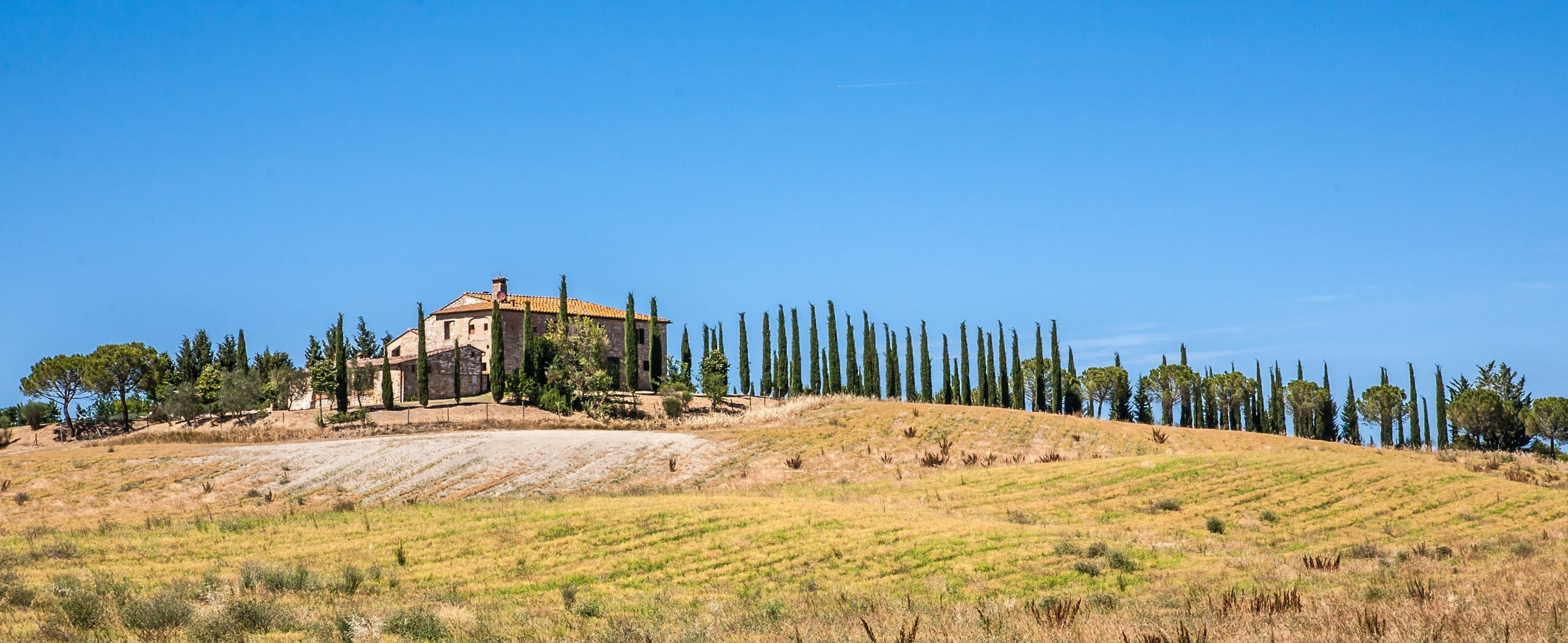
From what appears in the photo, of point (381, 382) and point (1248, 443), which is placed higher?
point (381, 382)

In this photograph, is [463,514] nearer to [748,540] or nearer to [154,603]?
[748,540]

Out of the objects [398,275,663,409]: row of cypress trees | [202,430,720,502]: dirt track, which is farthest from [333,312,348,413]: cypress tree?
[202,430,720,502]: dirt track

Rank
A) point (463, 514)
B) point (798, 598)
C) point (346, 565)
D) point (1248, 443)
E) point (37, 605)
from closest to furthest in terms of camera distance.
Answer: point (37, 605) → point (798, 598) → point (346, 565) → point (463, 514) → point (1248, 443)

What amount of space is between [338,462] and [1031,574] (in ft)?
102

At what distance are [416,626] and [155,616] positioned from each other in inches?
123

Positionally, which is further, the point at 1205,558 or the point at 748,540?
the point at 748,540

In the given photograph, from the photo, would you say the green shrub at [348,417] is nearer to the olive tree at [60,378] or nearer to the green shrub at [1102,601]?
the olive tree at [60,378]

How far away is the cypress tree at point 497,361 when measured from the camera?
3182 inches

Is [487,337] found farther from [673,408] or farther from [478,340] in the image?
[673,408]

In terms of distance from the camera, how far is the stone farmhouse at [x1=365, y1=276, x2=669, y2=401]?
84688 millimetres

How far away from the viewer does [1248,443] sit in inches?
1996

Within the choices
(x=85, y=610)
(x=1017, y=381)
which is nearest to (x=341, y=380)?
(x=1017, y=381)

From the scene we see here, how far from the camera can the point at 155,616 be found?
13656 millimetres

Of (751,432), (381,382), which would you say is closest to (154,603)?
(751,432)
